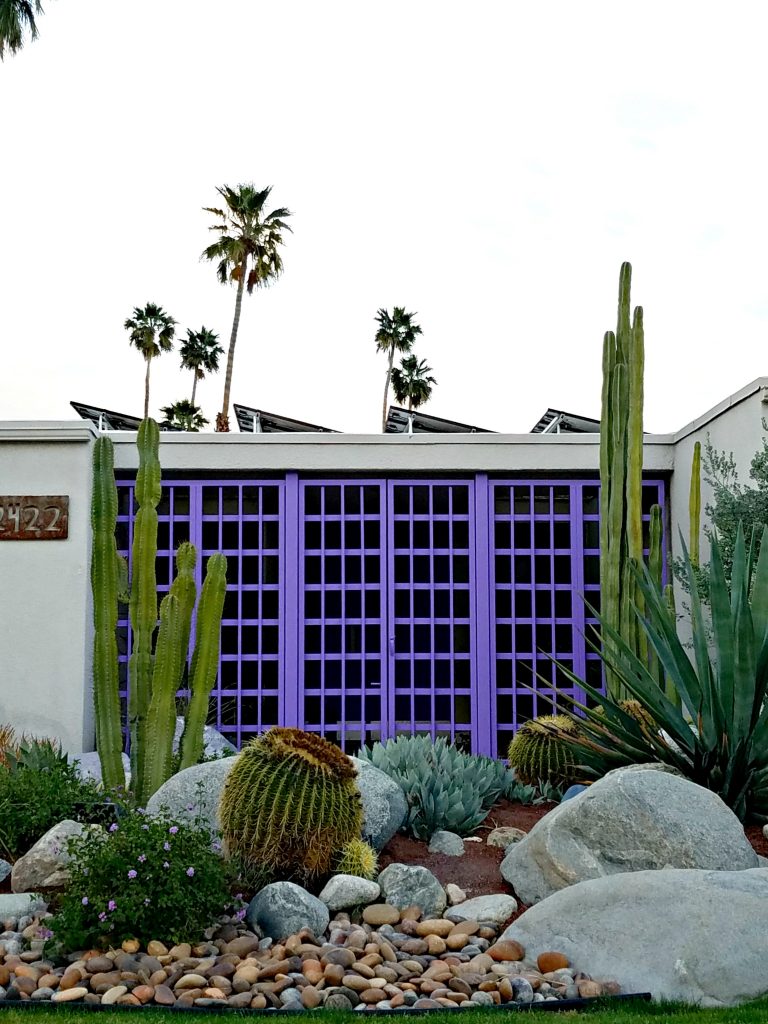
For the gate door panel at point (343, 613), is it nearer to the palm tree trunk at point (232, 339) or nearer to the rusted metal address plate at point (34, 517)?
the rusted metal address plate at point (34, 517)

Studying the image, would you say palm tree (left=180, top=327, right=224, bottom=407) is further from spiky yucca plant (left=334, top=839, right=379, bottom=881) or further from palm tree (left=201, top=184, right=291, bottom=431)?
spiky yucca plant (left=334, top=839, right=379, bottom=881)

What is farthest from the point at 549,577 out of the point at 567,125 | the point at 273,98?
the point at 273,98

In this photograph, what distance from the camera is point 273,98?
9.81 m

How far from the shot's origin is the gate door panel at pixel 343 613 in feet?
32.9

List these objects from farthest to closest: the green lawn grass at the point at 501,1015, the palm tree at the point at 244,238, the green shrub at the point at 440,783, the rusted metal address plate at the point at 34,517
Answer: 1. the palm tree at the point at 244,238
2. the rusted metal address plate at the point at 34,517
3. the green shrub at the point at 440,783
4. the green lawn grass at the point at 501,1015

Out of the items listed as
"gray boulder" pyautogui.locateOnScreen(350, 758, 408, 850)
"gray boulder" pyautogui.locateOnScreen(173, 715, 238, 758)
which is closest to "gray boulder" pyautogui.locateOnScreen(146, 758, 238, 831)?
"gray boulder" pyautogui.locateOnScreen(350, 758, 408, 850)

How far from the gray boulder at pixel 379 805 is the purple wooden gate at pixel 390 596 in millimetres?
3683

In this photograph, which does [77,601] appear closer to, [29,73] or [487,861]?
[487,861]

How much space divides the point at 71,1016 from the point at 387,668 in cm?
602

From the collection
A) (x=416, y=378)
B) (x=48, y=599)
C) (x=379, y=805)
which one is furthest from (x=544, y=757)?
(x=416, y=378)

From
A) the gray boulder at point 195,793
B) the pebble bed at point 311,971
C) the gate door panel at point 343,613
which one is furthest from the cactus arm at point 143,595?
the gate door panel at point 343,613

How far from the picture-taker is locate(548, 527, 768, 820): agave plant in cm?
571

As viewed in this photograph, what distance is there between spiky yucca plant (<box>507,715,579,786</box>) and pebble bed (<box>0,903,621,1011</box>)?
218 centimetres

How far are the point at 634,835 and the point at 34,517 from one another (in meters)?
6.47
